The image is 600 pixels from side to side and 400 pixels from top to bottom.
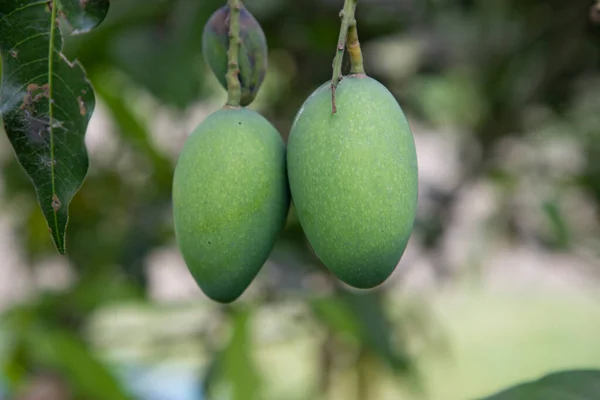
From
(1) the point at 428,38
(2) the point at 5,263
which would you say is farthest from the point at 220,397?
(2) the point at 5,263

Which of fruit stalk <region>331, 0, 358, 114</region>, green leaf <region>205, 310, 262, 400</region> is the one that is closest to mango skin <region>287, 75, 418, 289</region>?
fruit stalk <region>331, 0, 358, 114</region>

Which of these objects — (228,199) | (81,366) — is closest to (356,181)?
(228,199)

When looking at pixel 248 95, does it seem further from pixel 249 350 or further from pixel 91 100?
pixel 249 350

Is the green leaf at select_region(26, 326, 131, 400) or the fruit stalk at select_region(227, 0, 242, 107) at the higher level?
the fruit stalk at select_region(227, 0, 242, 107)

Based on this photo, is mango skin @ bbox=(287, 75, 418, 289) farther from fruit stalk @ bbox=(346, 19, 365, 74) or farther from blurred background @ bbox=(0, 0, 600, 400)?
blurred background @ bbox=(0, 0, 600, 400)

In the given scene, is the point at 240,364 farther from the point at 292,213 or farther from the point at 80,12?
the point at 80,12

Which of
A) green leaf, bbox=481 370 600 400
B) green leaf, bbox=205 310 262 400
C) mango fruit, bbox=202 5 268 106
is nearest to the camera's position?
green leaf, bbox=481 370 600 400

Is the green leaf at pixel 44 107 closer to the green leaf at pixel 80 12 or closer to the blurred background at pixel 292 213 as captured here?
the green leaf at pixel 80 12
